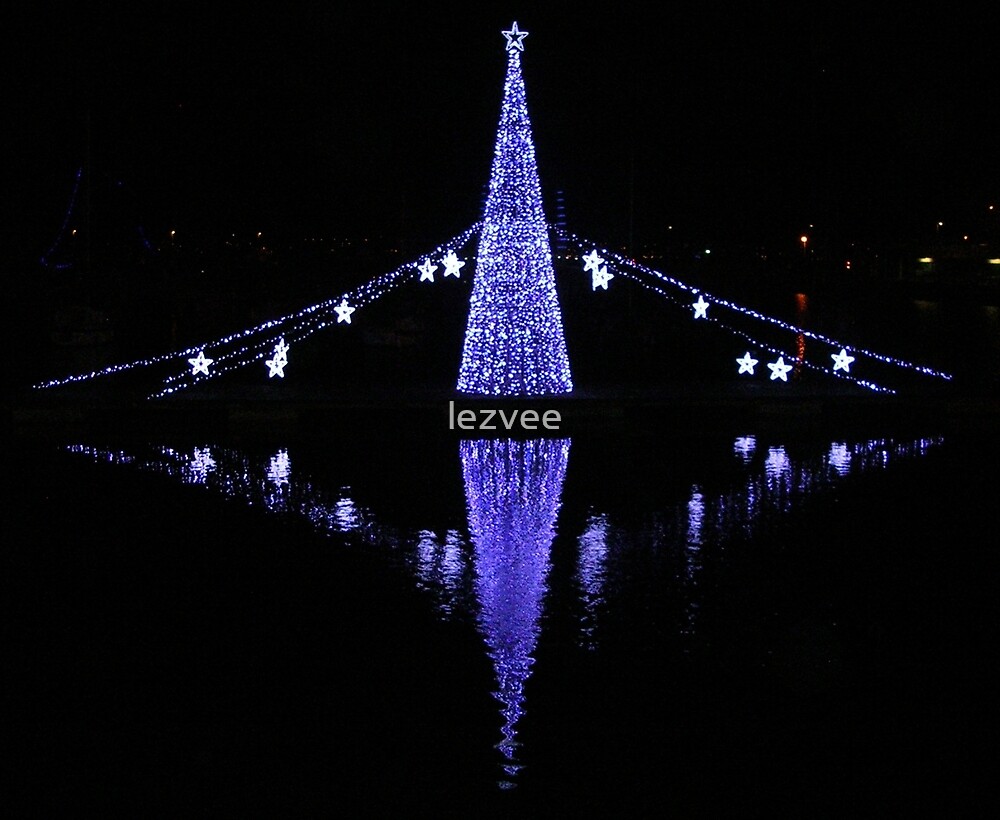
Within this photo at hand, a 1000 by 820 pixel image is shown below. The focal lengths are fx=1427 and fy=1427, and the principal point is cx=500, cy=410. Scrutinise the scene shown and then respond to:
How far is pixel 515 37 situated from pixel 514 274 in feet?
10.6

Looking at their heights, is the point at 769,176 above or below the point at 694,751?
above

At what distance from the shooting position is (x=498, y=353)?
766 inches

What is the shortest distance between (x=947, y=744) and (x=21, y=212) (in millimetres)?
49503

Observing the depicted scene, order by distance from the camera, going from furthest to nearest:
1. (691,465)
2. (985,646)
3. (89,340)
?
(89,340) < (691,465) < (985,646)

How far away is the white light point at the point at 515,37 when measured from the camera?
764 inches

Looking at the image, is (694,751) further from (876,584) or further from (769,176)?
(769,176)

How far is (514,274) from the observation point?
19297 mm

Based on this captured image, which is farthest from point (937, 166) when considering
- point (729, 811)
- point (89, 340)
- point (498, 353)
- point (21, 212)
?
point (729, 811)

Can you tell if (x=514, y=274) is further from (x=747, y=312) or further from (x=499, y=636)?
(x=499, y=636)

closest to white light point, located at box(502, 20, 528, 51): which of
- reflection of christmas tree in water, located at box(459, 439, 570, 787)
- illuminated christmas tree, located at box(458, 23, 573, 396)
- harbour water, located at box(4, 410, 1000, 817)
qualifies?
illuminated christmas tree, located at box(458, 23, 573, 396)

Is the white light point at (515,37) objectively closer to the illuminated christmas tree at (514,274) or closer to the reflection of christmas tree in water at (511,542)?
the illuminated christmas tree at (514,274)

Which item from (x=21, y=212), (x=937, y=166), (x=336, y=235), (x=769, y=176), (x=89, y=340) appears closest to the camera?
(x=89, y=340)

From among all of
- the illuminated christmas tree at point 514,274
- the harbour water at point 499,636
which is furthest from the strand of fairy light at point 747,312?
the harbour water at point 499,636

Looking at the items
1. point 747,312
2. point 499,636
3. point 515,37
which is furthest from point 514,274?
point 499,636
